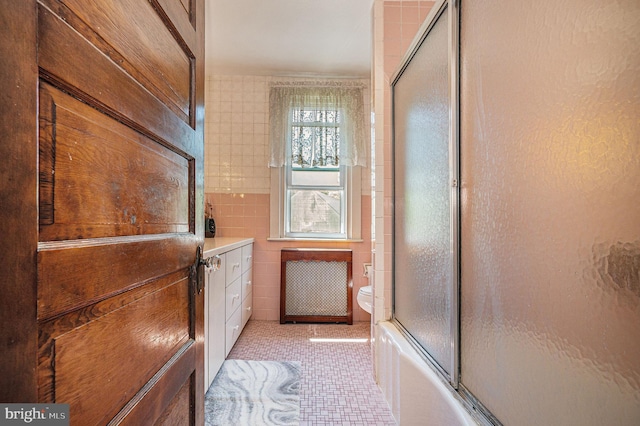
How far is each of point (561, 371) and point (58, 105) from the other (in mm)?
972

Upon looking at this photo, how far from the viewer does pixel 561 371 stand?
0.70 m

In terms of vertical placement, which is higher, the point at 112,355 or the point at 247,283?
the point at 112,355

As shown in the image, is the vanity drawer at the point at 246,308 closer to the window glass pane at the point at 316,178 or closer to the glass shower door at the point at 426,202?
the window glass pane at the point at 316,178

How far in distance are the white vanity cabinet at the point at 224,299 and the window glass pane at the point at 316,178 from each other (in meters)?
0.84

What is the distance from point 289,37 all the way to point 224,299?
2.05 m

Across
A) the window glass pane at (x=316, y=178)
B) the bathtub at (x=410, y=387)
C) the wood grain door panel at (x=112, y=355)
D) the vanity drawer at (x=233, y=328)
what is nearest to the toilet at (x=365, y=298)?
the bathtub at (x=410, y=387)

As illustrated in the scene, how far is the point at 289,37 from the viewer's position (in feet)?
9.46

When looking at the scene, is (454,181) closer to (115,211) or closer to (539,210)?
(539,210)

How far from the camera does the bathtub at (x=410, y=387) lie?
114 cm

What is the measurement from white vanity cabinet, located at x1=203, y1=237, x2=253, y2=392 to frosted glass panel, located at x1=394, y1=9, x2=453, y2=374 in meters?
0.83

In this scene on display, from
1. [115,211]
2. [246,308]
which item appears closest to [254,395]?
[246,308]

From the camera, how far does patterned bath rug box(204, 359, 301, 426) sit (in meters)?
1.84

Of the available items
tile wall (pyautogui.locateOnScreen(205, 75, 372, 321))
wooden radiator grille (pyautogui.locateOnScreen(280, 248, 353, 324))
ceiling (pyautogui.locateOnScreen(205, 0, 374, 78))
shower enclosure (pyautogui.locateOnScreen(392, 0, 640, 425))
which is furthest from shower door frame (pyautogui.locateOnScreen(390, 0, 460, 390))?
tile wall (pyautogui.locateOnScreen(205, 75, 372, 321))

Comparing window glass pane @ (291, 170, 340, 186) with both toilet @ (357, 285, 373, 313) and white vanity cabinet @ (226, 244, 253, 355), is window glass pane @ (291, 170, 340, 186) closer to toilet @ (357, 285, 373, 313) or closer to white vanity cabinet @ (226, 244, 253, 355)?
white vanity cabinet @ (226, 244, 253, 355)
